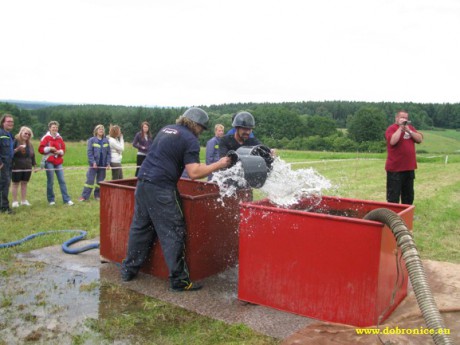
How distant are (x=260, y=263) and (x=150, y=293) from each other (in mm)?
1320

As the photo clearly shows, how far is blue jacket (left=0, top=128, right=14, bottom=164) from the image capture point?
9.59 meters

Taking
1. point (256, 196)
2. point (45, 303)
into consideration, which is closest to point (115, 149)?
point (256, 196)

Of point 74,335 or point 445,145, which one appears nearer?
point 74,335

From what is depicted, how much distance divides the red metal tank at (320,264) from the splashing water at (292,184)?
464 millimetres

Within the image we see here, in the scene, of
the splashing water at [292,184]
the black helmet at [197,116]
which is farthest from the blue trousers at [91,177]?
the splashing water at [292,184]

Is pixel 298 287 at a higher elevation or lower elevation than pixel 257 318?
higher

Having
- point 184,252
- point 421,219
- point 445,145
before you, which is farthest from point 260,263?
point 445,145

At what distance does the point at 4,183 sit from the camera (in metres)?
9.67

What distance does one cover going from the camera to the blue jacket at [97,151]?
11641 mm

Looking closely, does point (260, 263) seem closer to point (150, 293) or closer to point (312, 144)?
point (150, 293)

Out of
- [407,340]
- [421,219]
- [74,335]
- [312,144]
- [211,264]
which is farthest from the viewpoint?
[312,144]

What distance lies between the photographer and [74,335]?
4.21m

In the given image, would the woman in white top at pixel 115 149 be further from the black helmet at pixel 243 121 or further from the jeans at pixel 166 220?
the jeans at pixel 166 220

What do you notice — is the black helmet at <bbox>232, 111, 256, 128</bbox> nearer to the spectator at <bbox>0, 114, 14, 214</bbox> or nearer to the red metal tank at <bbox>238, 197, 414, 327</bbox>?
the red metal tank at <bbox>238, 197, 414, 327</bbox>
